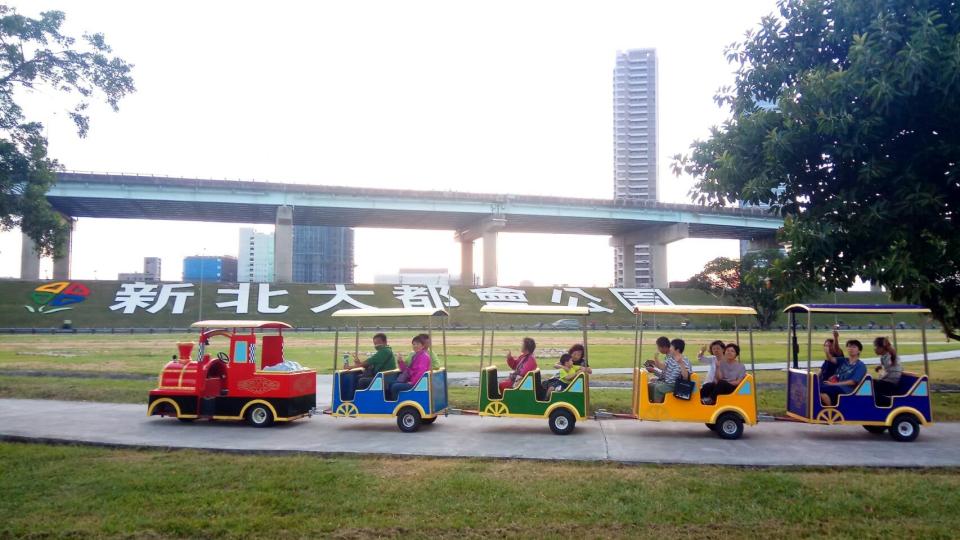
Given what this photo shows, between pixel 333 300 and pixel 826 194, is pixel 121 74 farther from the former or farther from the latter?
pixel 333 300

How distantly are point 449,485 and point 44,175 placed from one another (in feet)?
31.6

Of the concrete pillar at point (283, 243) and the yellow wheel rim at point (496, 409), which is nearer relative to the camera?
the yellow wheel rim at point (496, 409)

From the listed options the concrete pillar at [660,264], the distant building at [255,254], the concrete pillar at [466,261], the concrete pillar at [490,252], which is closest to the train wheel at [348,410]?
the concrete pillar at [490,252]

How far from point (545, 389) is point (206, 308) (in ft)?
150

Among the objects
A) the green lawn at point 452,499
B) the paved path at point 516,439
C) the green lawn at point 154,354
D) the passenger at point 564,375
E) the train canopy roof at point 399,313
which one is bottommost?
the green lawn at point 154,354

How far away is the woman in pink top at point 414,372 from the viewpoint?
421 inches

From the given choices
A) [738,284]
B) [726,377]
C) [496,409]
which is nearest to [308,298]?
[738,284]

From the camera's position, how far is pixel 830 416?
10.1 metres

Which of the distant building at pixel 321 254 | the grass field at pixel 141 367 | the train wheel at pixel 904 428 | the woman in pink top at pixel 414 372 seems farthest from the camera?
the distant building at pixel 321 254

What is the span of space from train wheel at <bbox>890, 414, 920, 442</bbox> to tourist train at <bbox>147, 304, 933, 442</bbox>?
0.02 metres

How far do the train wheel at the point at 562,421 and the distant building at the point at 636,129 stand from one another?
13461 centimetres

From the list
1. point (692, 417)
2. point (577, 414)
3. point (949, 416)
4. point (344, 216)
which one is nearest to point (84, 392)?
point (577, 414)

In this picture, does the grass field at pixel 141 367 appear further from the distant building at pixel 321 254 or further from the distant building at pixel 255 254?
the distant building at pixel 255 254

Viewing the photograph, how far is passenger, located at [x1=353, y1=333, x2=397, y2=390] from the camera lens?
11.0 m
